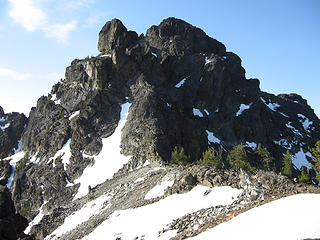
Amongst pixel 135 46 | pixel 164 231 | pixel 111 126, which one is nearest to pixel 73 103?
pixel 111 126

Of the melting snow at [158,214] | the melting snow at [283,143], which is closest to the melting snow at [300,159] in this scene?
the melting snow at [283,143]

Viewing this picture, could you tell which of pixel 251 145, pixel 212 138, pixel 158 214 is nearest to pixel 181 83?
pixel 212 138

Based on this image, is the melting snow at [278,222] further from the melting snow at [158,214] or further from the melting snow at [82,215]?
the melting snow at [82,215]

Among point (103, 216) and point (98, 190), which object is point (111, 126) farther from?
point (103, 216)

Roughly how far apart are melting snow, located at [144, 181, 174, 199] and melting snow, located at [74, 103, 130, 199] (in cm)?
2693

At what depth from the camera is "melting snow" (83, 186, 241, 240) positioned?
2671 cm

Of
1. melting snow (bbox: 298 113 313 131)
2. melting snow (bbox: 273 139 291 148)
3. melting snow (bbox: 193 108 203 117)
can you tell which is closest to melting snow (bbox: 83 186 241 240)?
melting snow (bbox: 193 108 203 117)

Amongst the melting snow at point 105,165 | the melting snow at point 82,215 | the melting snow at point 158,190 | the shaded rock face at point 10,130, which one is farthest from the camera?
the shaded rock face at point 10,130

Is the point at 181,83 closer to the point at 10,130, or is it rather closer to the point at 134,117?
the point at 134,117

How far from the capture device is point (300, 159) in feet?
435

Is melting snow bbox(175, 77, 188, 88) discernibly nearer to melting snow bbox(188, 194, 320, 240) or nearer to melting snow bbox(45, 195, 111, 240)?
melting snow bbox(45, 195, 111, 240)

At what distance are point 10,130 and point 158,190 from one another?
11186cm

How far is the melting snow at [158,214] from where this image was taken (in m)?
26.7

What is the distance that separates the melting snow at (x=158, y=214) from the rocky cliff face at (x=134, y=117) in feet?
16.4
